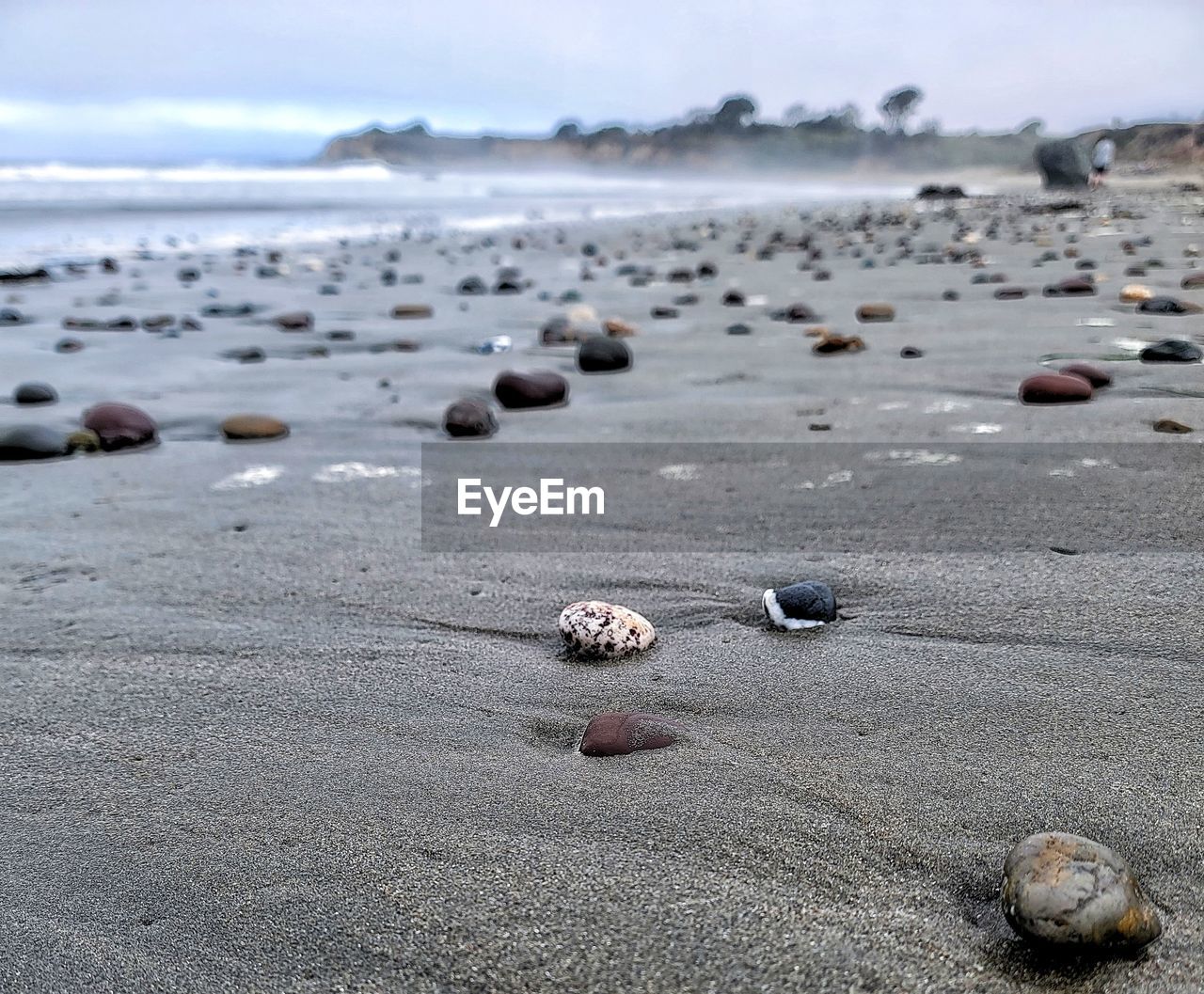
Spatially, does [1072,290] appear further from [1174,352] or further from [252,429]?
[252,429]

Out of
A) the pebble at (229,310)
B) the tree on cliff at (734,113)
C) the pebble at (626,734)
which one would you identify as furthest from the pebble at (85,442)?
the tree on cliff at (734,113)

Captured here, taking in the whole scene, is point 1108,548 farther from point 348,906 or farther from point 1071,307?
point 1071,307

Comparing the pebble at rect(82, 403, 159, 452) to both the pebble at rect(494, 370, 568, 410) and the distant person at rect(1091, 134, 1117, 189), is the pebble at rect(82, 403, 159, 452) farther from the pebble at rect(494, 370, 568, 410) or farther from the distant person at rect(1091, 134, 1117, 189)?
the distant person at rect(1091, 134, 1117, 189)

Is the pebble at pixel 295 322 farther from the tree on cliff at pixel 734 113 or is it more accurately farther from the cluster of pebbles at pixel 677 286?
the tree on cliff at pixel 734 113

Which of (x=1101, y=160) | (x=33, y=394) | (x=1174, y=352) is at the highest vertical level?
(x=1101, y=160)

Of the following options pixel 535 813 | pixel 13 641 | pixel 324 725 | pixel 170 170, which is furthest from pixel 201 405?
pixel 170 170

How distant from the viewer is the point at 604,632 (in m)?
1.58

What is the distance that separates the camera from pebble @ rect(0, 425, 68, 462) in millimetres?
2836

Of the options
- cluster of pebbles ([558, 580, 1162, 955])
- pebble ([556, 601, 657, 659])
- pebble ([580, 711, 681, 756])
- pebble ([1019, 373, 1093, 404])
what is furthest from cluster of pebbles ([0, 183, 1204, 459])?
cluster of pebbles ([558, 580, 1162, 955])

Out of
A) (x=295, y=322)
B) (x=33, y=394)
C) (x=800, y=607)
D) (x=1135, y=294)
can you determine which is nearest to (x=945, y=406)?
(x=800, y=607)

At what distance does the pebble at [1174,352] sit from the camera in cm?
323

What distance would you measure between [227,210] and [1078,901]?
58.4ft

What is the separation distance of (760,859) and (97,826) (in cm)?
74

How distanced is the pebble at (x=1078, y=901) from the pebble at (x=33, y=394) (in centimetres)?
354
